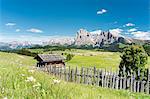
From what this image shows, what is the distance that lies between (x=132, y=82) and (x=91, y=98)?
517 inches

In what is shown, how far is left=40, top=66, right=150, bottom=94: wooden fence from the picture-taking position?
54.7 ft

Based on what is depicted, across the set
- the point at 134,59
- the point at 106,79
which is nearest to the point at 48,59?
the point at 134,59

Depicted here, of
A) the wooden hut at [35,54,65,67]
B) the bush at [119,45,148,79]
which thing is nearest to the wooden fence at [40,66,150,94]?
the bush at [119,45,148,79]

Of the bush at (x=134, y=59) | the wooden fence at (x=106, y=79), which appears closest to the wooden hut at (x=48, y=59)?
the bush at (x=134, y=59)

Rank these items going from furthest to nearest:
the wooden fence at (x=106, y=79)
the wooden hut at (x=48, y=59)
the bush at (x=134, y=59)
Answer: the wooden hut at (x=48, y=59) → the bush at (x=134, y=59) → the wooden fence at (x=106, y=79)

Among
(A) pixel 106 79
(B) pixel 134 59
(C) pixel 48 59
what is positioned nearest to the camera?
(A) pixel 106 79

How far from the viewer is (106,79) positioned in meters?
18.0

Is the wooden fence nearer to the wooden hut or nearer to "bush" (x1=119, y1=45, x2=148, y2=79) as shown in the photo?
"bush" (x1=119, y1=45, x2=148, y2=79)

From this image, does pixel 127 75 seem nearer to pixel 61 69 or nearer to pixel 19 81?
pixel 61 69

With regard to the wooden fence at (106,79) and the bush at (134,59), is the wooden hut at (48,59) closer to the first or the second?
the bush at (134,59)

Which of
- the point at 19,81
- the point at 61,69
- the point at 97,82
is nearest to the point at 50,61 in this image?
the point at 61,69

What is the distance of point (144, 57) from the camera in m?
28.0

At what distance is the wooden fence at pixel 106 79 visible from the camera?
54.7 ft

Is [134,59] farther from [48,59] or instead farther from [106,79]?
[48,59]
